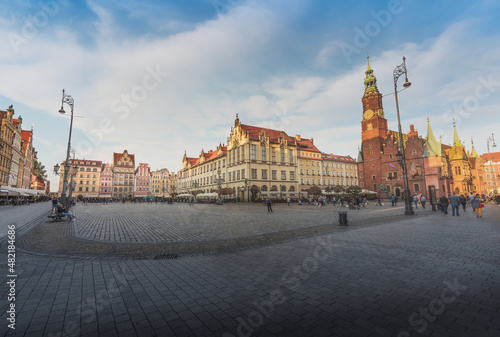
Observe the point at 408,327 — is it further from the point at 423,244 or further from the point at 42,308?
the point at 423,244

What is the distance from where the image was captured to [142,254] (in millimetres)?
6379

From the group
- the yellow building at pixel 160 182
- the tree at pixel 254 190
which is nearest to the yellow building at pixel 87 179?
the yellow building at pixel 160 182

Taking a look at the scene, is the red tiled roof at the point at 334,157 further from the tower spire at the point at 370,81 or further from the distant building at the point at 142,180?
the distant building at the point at 142,180

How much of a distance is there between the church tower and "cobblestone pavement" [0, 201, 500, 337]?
64.6 m

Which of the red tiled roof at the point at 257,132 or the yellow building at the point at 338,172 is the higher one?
the red tiled roof at the point at 257,132

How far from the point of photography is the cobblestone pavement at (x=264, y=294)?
9.07 ft

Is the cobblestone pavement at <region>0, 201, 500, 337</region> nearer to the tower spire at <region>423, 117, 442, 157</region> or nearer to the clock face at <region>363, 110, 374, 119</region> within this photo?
the tower spire at <region>423, 117, 442, 157</region>

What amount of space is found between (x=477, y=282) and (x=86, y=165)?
116 m

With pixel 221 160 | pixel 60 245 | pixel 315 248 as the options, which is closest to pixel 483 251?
pixel 315 248

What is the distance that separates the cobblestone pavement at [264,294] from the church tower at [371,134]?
64577mm

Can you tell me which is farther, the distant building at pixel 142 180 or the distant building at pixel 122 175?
the distant building at pixel 142 180

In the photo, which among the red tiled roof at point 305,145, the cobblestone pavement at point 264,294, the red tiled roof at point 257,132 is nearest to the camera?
the cobblestone pavement at point 264,294

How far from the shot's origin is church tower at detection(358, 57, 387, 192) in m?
64.2

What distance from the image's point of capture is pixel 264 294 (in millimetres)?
3695
